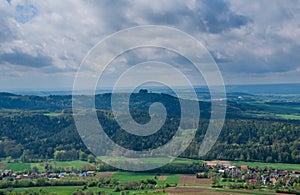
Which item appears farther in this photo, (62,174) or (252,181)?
(62,174)

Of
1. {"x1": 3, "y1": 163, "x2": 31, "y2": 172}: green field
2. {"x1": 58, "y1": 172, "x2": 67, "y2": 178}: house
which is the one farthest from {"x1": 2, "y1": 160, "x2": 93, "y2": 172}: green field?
{"x1": 58, "y1": 172, "x2": 67, "y2": 178}: house

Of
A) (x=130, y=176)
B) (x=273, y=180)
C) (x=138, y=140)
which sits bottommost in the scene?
(x=130, y=176)

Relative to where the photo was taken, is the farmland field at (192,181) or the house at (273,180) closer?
the farmland field at (192,181)

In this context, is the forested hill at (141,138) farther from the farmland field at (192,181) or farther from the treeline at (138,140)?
the farmland field at (192,181)

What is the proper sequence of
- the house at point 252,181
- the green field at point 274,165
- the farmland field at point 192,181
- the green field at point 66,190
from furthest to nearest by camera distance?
the green field at point 274,165
the house at point 252,181
the farmland field at point 192,181
the green field at point 66,190

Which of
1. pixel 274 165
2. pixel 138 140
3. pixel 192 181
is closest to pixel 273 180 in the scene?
pixel 192 181

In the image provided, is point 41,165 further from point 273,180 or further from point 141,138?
point 273,180

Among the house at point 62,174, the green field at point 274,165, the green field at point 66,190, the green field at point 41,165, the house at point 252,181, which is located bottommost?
the green field at point 66,190

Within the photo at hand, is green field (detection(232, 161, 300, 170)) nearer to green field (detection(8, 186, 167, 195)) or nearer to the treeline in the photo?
the treeline

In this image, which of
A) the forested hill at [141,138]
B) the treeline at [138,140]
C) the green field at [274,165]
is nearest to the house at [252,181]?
the forested hill at [141,138]

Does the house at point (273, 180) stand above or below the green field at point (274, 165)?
below

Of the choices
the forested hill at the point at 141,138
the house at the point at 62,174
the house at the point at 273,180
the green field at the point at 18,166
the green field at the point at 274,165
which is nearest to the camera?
the house at the point at 273,180
